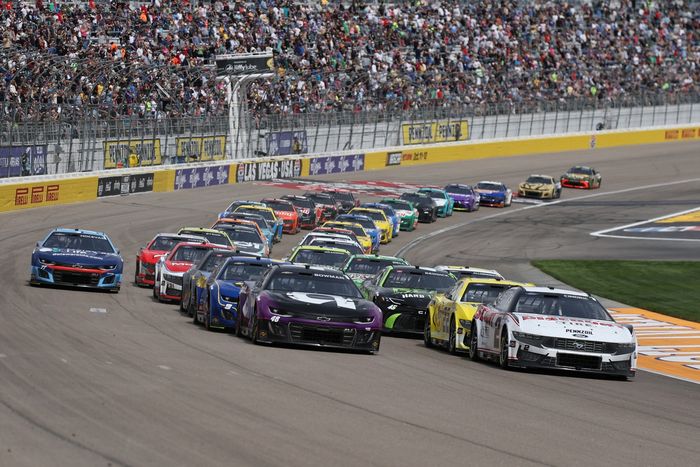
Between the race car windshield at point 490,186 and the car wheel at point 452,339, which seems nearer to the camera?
the car wheel at point 452,339

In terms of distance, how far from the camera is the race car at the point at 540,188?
59469 millimetres

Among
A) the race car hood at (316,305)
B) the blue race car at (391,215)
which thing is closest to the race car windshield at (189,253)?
the race car hood at (316,305)

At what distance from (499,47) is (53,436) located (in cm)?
6188

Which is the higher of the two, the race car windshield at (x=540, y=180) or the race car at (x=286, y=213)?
the race car windshield at (x=540, y=180)

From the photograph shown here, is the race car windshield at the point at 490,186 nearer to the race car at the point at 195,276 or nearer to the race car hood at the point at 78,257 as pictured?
the race car hood at the point at 78,257

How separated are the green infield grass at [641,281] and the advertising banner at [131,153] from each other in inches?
630

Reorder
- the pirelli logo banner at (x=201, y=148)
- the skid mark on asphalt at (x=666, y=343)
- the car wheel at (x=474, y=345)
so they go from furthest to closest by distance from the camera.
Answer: the pirelli logo banner at (x=201, y=148)
the skid mark on asphalt at (x=666, y=343)
the car wheel at (x=474, y=345)

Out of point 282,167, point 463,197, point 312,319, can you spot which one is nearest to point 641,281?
point 312,319

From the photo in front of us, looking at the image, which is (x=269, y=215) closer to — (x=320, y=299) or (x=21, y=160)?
(x=21, y=160)

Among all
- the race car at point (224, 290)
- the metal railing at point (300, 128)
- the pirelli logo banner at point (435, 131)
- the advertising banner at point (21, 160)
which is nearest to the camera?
the race car at point (224, 290)

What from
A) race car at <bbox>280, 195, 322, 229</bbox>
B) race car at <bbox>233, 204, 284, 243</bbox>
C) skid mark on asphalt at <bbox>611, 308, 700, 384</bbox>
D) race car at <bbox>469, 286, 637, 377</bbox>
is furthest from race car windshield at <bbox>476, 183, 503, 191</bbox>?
race car at <bbox>469, 286, 637, 377</bbox>

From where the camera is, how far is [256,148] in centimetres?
5722

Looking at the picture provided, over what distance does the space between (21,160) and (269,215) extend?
8301 mm

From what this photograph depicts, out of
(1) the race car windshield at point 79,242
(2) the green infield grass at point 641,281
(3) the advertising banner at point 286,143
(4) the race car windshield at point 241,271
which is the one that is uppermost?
(3) the advertising banner at point 286,143
